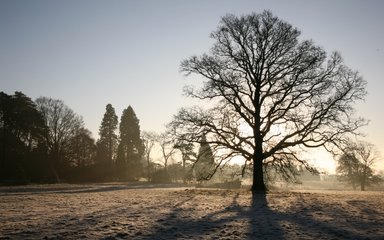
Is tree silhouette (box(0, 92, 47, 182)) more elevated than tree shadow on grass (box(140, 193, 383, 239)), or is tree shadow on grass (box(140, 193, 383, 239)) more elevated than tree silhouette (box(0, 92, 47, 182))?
tree silhouette (box(0, 92, 47, 182))

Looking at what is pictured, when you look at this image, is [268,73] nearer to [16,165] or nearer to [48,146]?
[16,165]

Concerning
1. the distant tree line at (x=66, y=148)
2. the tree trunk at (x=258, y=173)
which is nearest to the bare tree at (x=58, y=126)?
the distant tree line at (x=66, y=148)

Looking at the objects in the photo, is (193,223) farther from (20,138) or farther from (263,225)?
(20,138)

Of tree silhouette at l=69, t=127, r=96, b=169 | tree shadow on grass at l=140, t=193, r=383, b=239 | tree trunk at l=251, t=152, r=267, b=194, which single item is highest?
tree silhouette at l=69, t=127, r=96, b=169

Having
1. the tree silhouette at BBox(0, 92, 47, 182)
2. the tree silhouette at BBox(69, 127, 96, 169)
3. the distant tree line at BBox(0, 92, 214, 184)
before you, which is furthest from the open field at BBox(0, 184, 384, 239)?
the tree silhouette at BBox(69, 127, 96, 169)

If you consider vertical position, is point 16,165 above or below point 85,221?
above

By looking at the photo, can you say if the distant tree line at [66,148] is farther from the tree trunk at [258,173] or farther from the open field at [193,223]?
the open field at [193,223]

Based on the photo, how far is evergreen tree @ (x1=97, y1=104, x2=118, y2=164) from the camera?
80.4m

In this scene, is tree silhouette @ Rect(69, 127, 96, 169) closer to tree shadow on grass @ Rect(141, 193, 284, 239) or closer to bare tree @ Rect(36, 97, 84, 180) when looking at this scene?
bare tree @ Rect(36, 97, 84, 180)

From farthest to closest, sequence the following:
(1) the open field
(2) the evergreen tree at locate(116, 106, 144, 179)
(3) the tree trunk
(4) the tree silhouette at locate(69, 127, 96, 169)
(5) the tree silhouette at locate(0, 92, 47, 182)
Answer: (2) the evergreen tree at locate(116, 106, 144, 179) → (4) the tree silhouette at locate(69, 127, 96, 169) → (5) the tree silhouette at locate(0, 92, 47, 182) → (3) the tree trunk → (1) the open field

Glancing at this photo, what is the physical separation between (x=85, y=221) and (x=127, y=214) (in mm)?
2201

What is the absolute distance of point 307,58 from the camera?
89.2 ft

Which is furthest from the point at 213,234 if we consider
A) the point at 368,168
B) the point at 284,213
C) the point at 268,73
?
the point at 368,168

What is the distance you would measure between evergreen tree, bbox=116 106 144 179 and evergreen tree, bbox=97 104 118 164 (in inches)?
78.1
